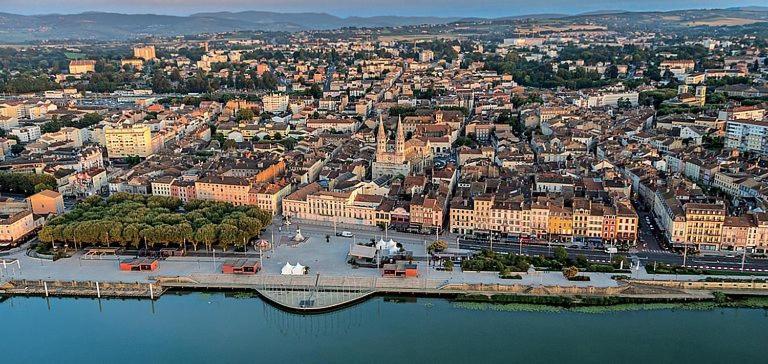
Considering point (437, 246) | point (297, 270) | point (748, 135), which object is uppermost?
point (748, 135)

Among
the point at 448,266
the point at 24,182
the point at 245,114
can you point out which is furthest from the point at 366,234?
the point at 245,114

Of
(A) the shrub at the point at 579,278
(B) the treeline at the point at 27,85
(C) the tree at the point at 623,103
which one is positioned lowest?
(A) the shrub at the point at 579,278

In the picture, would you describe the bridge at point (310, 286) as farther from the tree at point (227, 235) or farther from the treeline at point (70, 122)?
the treeline at point (70, 122)

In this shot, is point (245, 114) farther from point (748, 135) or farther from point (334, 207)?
point (748, 135)

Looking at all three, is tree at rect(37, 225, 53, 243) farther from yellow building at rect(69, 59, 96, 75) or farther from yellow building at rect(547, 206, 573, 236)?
yellow building at rect(69, 59, 96, 75)

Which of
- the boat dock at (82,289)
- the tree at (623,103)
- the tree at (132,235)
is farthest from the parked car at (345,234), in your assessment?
the tree at (623,103)

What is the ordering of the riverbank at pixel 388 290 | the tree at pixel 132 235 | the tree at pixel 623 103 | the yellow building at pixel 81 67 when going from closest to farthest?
the riverbank at pixel 388 290, the tree at pixel 132 235, the tree at pixel 623 103, the yellow building at pixel 81 67

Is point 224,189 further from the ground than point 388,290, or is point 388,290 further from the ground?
point 224,189
